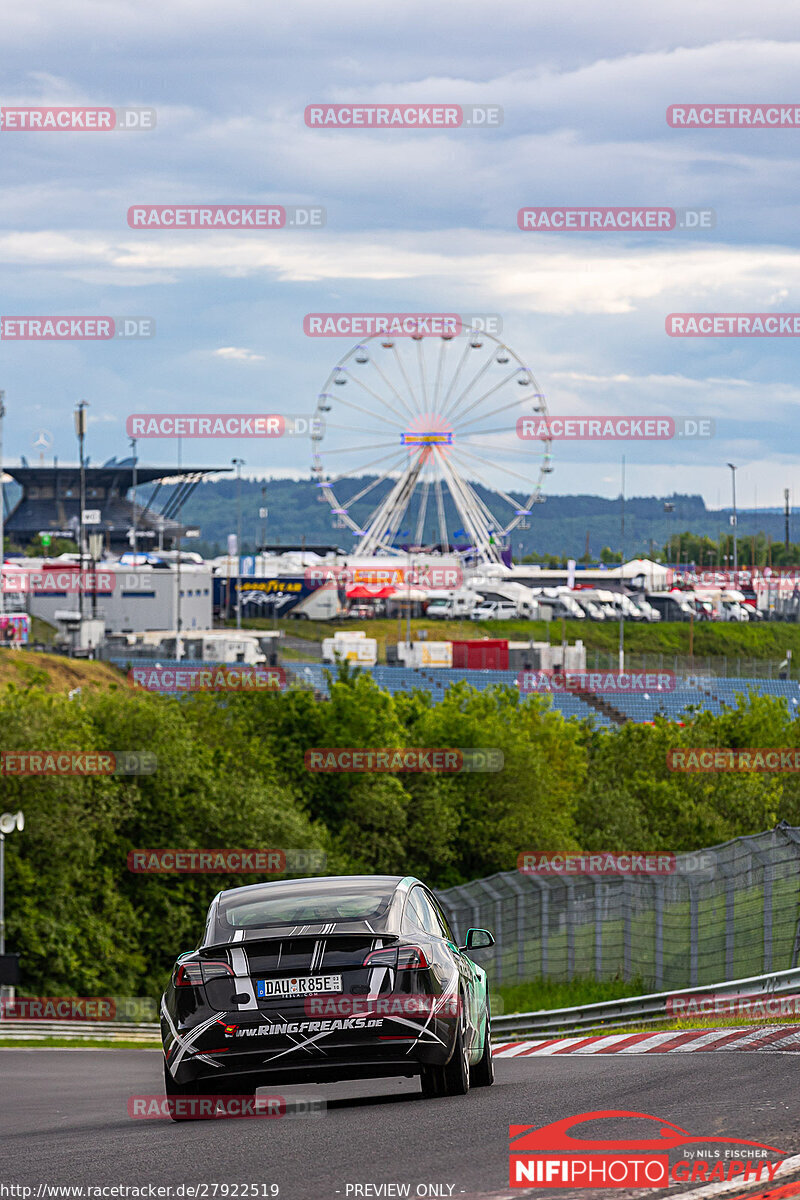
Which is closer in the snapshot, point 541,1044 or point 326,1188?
point 326,1188

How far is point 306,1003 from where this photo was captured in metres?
7.95

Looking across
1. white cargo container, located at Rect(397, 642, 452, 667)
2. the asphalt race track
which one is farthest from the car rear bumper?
white cargo container, located at Rect(397, 642, 452, 667)

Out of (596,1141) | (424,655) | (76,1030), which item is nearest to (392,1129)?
(596,1141)

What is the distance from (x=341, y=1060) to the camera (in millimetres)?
7953

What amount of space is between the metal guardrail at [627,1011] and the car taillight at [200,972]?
24.9 ft

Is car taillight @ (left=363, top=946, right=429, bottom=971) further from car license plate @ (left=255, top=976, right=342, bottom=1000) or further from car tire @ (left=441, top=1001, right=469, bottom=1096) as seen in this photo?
car tire @ (left=441, top=1001, right=469, bottom=1096)

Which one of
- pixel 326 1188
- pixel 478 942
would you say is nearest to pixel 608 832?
pixel 478 942

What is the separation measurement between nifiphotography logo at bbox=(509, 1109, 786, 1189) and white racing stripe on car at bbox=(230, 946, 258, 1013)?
1.46m

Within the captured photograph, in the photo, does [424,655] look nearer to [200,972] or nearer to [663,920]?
[663,920]

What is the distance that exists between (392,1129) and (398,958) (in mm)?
841

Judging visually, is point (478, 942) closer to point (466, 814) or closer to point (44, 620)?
point (466, 814)

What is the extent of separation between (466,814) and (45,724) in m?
16.2

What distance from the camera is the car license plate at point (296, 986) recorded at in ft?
26.1

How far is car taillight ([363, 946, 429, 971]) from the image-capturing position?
8.06 meters
